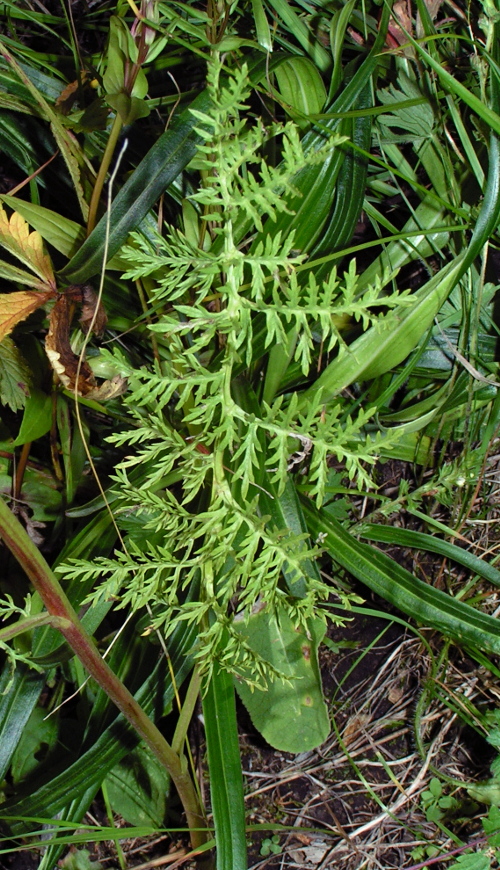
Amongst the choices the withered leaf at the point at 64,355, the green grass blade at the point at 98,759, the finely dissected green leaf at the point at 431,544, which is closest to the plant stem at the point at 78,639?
the green grass blade at the point at 98,759

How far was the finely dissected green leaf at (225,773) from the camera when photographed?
1077mm

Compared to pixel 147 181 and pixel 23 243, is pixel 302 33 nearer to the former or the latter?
pixel 147 181

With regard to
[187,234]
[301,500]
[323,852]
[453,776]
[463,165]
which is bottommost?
[323,852]

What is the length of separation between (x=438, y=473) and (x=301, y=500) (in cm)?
34

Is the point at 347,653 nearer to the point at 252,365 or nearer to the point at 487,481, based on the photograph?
the point at 487,481

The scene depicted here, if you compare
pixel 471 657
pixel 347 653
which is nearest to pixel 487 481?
pixel 471 657

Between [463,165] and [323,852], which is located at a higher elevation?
[463,165]

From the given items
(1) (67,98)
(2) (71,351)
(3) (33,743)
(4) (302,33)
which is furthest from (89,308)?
(3) (33,743)

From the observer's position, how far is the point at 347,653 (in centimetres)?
148

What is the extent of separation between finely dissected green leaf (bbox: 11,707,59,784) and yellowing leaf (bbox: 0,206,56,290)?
0.96 m

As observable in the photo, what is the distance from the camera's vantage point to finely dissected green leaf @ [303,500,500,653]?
1.24 meters

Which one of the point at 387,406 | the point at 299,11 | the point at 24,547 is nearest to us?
the point at 24,547

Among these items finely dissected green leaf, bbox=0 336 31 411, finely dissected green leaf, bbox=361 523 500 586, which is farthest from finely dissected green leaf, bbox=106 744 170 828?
finely dissected green leaf, bbox=0 336 31 411

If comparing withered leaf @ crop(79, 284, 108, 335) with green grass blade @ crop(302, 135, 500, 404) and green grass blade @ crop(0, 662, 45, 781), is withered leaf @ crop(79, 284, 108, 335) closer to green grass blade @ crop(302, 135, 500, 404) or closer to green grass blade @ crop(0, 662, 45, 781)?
green grass blade @ crop(302, 135, 500, 404)
